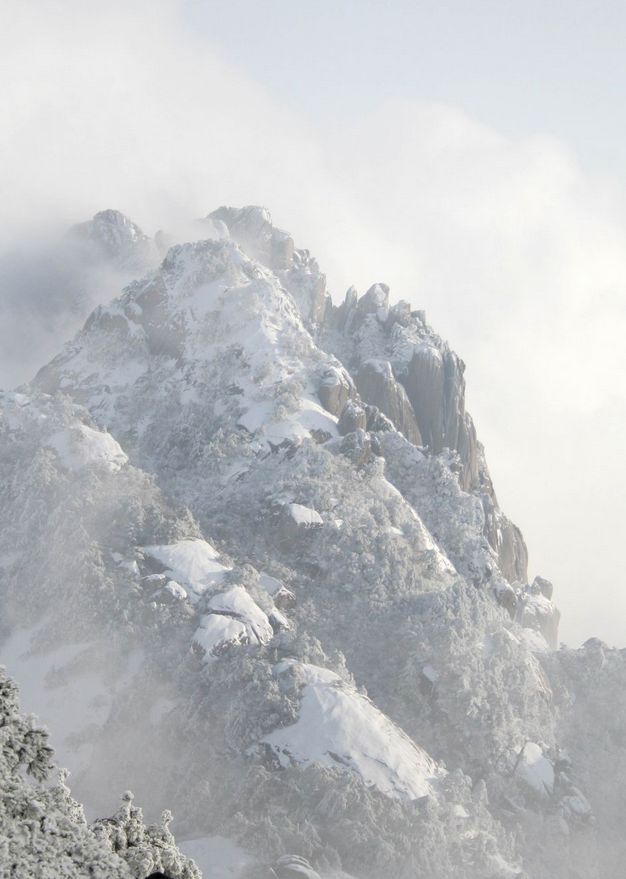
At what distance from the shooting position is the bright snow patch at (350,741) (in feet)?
354

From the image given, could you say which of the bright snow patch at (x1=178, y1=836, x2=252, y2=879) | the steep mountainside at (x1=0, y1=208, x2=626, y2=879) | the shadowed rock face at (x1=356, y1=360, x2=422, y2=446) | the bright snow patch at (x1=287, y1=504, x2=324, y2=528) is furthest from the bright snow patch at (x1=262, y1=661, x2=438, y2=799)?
the shadowed rock face at (x1=356, y1=360, x2=422, y2=446)

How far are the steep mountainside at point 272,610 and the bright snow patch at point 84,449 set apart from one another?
401 mm

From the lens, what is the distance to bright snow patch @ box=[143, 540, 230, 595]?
12925cm

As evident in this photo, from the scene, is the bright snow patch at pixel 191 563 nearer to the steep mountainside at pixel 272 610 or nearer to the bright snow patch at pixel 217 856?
the steep mountainside at pixel 272 610

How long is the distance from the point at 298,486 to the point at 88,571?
37503mm

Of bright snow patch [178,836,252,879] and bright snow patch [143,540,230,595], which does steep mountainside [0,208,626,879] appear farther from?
bright snow patch [178,836,252,879]

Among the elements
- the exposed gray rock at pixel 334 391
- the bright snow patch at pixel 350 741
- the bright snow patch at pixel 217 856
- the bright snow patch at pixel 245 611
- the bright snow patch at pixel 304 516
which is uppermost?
the exposed gray rock at pixel 334 391

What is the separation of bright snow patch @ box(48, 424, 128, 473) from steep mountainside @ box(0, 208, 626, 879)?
401mm

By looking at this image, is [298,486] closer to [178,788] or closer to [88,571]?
[88,571]

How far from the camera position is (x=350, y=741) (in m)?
110

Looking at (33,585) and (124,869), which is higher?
(33,585)

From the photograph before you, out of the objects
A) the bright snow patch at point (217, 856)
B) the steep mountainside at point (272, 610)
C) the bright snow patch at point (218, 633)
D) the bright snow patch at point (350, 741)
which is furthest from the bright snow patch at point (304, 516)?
the bright snow patch at point (217, 856)

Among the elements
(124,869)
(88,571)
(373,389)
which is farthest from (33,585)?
(124,869)

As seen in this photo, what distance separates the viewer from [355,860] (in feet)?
334
